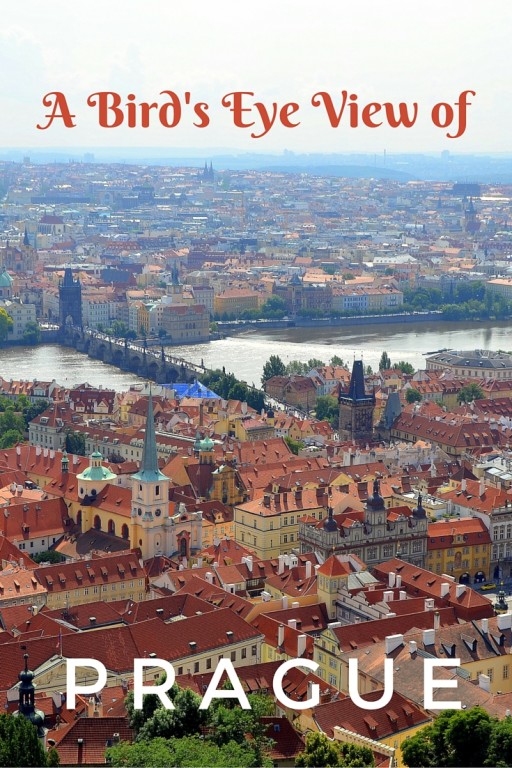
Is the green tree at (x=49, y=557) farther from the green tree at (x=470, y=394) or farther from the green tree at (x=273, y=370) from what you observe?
the green tree at (x=273, y=370)

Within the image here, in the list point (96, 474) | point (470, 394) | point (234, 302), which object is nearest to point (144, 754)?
point (96, 474)

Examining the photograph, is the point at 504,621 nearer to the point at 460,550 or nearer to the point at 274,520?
the point at 460,550

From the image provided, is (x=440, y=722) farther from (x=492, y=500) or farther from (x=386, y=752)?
(x=492, y=500)

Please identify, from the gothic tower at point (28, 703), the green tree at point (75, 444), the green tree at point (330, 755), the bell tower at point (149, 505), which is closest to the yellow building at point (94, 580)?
the bell tower at point (149, 505)

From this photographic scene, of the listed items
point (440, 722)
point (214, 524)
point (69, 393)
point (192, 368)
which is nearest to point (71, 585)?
point (214, 524)

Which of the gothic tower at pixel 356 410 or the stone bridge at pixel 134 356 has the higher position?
the gothic tower at pixel 356 410

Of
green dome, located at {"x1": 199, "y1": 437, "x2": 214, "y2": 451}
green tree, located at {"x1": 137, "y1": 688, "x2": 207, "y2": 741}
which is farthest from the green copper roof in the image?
green tree, located at {"x1": 137, "y1": 688, "x2": 207, "y2": 741}
